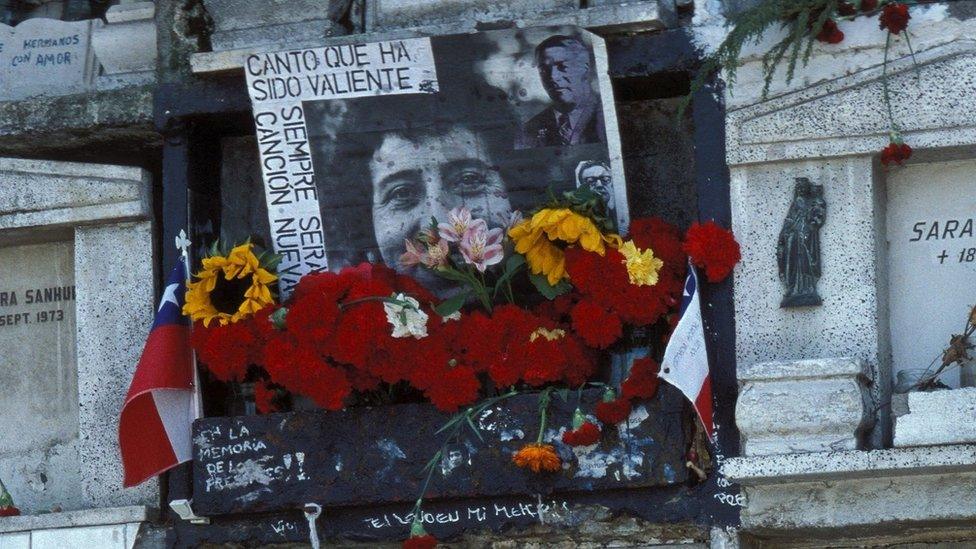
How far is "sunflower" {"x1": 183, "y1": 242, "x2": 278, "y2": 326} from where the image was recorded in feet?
24.6

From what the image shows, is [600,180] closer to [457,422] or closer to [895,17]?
[457,422]

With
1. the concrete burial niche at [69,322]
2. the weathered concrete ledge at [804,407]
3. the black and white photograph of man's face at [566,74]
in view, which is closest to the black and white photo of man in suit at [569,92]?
the black and white photograph of man's face at [566,74]

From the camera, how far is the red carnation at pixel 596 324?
23.6 feet

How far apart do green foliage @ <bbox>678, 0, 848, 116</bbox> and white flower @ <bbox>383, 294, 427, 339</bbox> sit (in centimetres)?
119

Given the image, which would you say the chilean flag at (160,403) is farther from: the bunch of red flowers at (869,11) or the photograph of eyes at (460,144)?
the bunch of red flowers at (869,11)

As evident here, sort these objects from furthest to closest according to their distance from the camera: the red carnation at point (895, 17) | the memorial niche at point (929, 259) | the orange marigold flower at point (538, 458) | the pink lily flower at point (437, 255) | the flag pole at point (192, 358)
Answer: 1. the flag pole at point (192, 358)
2. the pink lily flower at point (437, 255)
3. the memorial niche at point (929, 259)
4. the orange marigold flower at point (538, 458)
5. the red carnation at point (895, 17)

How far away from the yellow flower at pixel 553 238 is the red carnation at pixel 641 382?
43cm

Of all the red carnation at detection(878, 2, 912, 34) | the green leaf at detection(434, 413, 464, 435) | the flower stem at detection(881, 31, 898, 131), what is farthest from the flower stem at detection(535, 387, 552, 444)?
the red carnation at detection(878, 2, 912, 34)

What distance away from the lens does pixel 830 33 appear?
7109mm

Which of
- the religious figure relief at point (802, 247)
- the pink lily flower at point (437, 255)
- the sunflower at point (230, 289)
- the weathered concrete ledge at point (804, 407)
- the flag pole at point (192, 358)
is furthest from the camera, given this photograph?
the flag pole at point (192, 358)

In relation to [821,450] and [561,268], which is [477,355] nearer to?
[561,268]

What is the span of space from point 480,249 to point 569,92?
2.21 feet

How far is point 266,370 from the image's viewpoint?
7535 mm

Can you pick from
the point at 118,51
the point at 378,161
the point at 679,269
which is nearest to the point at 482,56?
the point at 378,161
